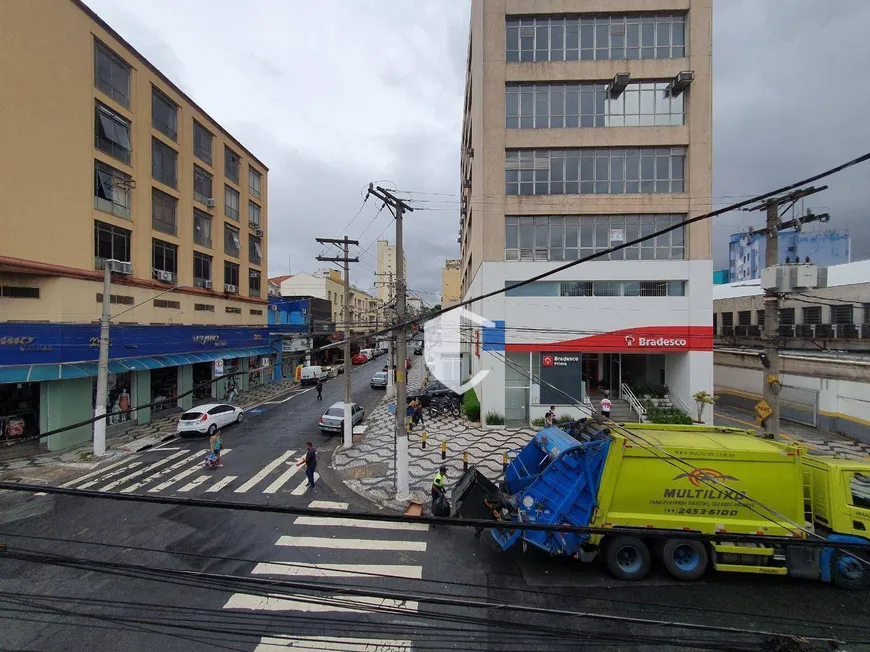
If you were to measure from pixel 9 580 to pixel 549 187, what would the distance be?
21.8 m

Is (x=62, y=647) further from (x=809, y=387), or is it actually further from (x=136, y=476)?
(x=809, y=387)

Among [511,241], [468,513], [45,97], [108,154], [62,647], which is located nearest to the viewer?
[62,647]

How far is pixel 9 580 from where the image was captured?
7691 mm

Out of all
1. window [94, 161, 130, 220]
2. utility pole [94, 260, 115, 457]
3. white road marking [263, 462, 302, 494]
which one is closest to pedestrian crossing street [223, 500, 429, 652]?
white road marking [263, 462, 302, 494]

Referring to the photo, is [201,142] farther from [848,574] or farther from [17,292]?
[848,574]

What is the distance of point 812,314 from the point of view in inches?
1050

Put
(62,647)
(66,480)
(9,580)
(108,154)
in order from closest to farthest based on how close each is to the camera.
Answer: (62,647) → (9,580) → (66,480) → (108,154)

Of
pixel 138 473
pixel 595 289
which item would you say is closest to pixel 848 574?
pixel 595 289

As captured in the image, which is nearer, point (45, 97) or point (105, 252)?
point (45, 97)

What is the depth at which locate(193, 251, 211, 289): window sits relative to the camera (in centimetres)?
2481

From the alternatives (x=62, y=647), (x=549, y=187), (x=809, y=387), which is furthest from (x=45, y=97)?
(x=809, y=387)

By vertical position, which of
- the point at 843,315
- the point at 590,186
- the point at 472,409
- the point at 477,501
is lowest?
the point at 472,409

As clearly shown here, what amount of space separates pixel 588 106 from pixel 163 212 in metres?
23.3

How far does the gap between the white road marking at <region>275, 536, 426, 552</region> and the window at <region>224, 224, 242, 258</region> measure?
24.5m
